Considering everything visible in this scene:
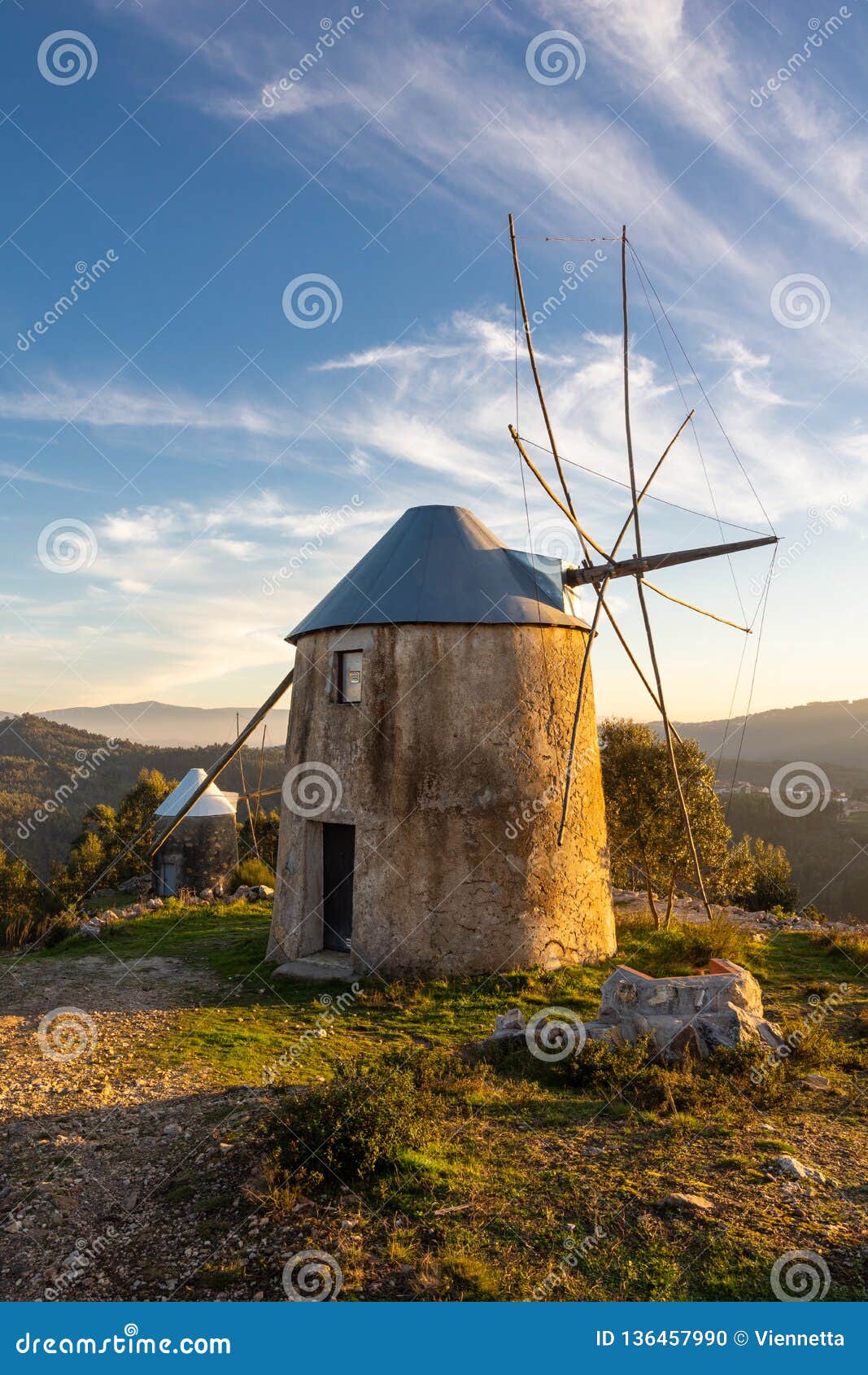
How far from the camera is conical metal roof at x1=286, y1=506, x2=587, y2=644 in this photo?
11.8m

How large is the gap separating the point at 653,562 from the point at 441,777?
4.72 metres

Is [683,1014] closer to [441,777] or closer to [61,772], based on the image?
[441,777]

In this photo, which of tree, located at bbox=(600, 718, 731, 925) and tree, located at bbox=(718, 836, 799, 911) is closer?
tree, located at bbox=(600, 718, 731, 925)

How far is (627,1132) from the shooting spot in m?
6.42

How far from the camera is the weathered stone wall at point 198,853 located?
24172mm

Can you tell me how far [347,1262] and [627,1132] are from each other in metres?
2.79

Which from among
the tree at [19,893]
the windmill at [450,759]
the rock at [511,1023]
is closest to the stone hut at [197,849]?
the tree at [19,893]

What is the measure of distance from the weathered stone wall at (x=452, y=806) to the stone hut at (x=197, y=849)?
41.9 ft

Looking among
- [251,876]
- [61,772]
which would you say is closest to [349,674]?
[251,876]

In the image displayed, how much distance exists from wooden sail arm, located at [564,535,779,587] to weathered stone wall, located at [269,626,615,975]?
141 centimetres

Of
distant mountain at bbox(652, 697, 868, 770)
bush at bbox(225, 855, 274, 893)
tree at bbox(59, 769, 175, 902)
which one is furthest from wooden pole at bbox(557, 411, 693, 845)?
distant mountain at bbox(652, 697, 868, 770)

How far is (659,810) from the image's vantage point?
14719mm

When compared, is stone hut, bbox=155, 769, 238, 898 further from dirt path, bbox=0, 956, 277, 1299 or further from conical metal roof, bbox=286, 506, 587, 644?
dirt path, bbox=0, 956, 277, 1299

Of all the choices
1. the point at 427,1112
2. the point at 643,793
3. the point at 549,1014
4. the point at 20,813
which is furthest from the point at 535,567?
the point at 20,813
